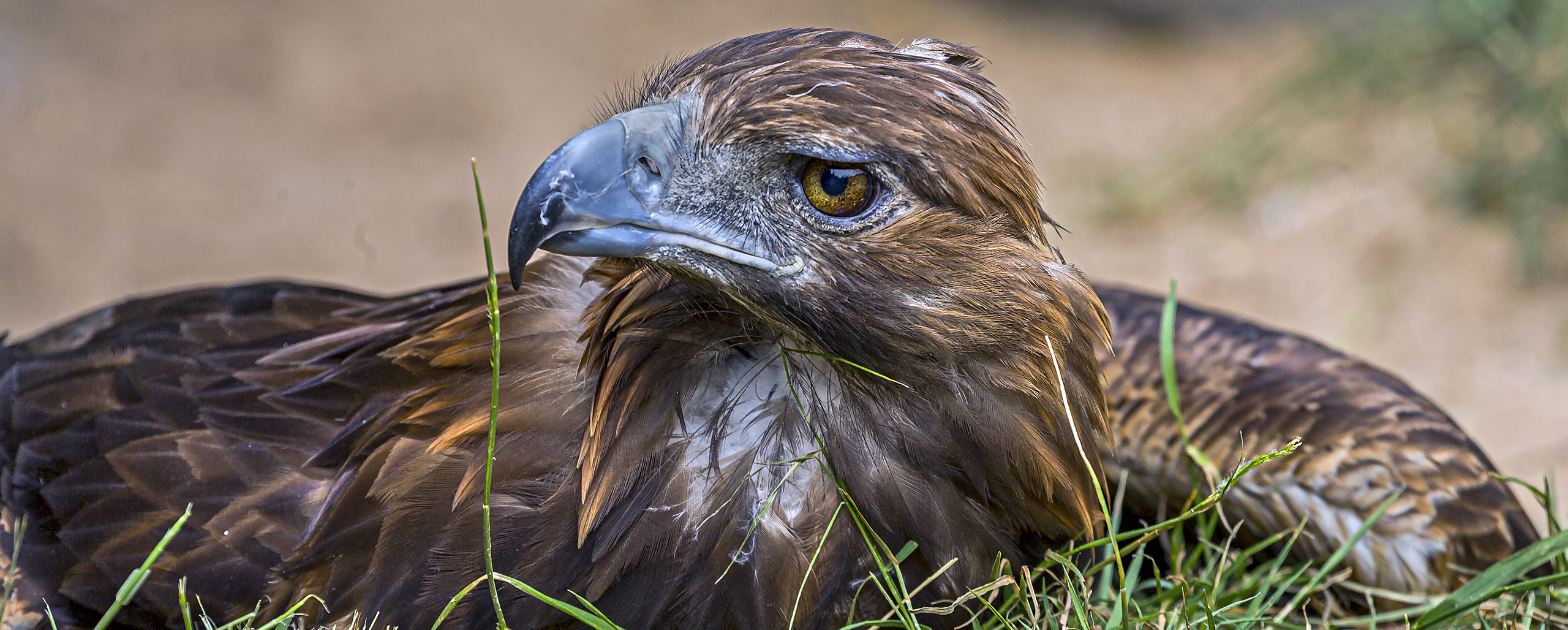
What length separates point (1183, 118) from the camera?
9.48 metres

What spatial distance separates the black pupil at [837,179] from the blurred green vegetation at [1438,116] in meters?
5.68

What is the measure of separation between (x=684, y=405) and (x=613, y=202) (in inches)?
19.2

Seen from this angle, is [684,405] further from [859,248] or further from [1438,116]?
[1438,116]

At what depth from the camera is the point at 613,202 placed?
7.08ft

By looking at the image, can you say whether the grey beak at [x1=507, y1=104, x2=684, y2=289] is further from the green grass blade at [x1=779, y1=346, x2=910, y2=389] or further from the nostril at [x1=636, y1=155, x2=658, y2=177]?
the green grass blade at [x1=779, y1=346, x2=910, y2=389]

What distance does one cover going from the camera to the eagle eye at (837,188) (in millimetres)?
2225

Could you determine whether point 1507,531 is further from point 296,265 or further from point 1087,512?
point 296,265

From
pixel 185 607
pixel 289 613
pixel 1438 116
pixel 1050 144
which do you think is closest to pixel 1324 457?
pixel 289 613

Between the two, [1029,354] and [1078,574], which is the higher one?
[1029,354]

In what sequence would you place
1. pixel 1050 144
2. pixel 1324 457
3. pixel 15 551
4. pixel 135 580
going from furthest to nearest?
pixel 1050 144 → pixel 1324 457 → pixel 15 551 → pixel 135 580

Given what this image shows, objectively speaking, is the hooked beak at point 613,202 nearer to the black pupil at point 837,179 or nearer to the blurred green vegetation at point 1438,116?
the black pupil at point 837,179

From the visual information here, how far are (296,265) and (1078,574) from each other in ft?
20.7

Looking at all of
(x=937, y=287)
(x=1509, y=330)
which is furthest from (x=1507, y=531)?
(x=1509, y=330)

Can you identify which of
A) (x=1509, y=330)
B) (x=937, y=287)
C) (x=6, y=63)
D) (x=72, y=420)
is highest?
(x=6, y=63)
